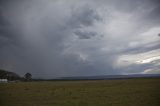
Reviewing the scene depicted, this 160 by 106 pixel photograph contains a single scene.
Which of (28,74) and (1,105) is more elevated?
(28,74)

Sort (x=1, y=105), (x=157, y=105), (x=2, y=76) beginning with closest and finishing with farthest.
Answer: (x=157, y=105), (x=1, y=105), (x=2, y=76)

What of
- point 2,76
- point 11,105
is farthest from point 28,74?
point 11,105

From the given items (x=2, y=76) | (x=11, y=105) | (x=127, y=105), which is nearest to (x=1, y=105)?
(x=11, y=105)

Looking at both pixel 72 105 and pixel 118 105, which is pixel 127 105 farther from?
pixel 72 105

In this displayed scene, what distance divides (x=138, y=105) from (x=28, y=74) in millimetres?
187030

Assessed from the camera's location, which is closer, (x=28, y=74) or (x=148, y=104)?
(x=148, y=104)

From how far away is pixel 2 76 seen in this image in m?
182

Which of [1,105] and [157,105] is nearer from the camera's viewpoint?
[157,105]

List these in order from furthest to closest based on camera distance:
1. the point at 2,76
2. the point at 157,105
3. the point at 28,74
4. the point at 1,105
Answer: the point at 28,74
the point at 2,76
the point at 1,105
the point at 157,105

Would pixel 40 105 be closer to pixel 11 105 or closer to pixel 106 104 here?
pixel 11 105

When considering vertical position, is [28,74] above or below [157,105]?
above

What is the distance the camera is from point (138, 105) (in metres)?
20.9

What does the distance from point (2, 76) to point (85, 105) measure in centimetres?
17829

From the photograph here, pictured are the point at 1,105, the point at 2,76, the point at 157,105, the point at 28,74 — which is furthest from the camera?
the point at 28,74
